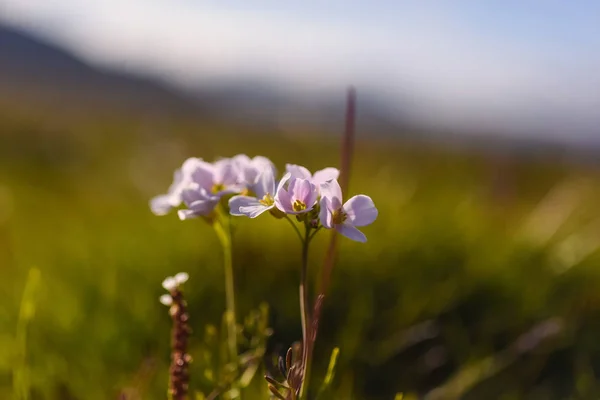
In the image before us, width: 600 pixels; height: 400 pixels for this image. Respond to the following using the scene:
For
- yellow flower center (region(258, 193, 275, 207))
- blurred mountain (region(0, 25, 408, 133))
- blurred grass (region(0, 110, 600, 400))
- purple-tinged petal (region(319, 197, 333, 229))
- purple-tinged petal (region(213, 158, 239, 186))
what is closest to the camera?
purple-tinged petal (region(319, 197, 333, 229))

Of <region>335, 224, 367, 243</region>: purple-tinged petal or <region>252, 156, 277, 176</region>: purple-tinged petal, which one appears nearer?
<region>335, 224, 367, 243</region>: purple-tinged petal

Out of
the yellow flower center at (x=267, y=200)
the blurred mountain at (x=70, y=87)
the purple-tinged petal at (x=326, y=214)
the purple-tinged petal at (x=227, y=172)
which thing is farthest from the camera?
the blurred mountain at (x=70, y=87)

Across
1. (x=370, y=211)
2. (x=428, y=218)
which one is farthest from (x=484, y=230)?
(x=370, y=211)

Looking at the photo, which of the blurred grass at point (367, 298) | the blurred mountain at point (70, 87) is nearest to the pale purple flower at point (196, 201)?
the blurred grass at point (367, 298)

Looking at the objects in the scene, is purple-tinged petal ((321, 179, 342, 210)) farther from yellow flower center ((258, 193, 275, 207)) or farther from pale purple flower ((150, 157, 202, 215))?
pale purple flower ((150, 157, 202, 215))

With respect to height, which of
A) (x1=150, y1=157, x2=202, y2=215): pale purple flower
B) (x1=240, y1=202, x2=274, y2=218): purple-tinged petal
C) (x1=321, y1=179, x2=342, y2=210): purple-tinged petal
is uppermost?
(x1=321, y1=179, x2=342, y2=210): purple-tinged petal

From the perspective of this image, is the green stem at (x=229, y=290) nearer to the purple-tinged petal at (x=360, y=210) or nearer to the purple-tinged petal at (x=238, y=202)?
the purple-tinged petal at (x=238, y=202)

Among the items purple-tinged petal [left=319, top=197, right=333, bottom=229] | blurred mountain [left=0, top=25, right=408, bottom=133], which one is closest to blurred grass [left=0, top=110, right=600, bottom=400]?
purple-tinged petal [left=319, top=197, right=333, bottom=229]

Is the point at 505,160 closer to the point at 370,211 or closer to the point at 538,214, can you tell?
the point at 538,214
